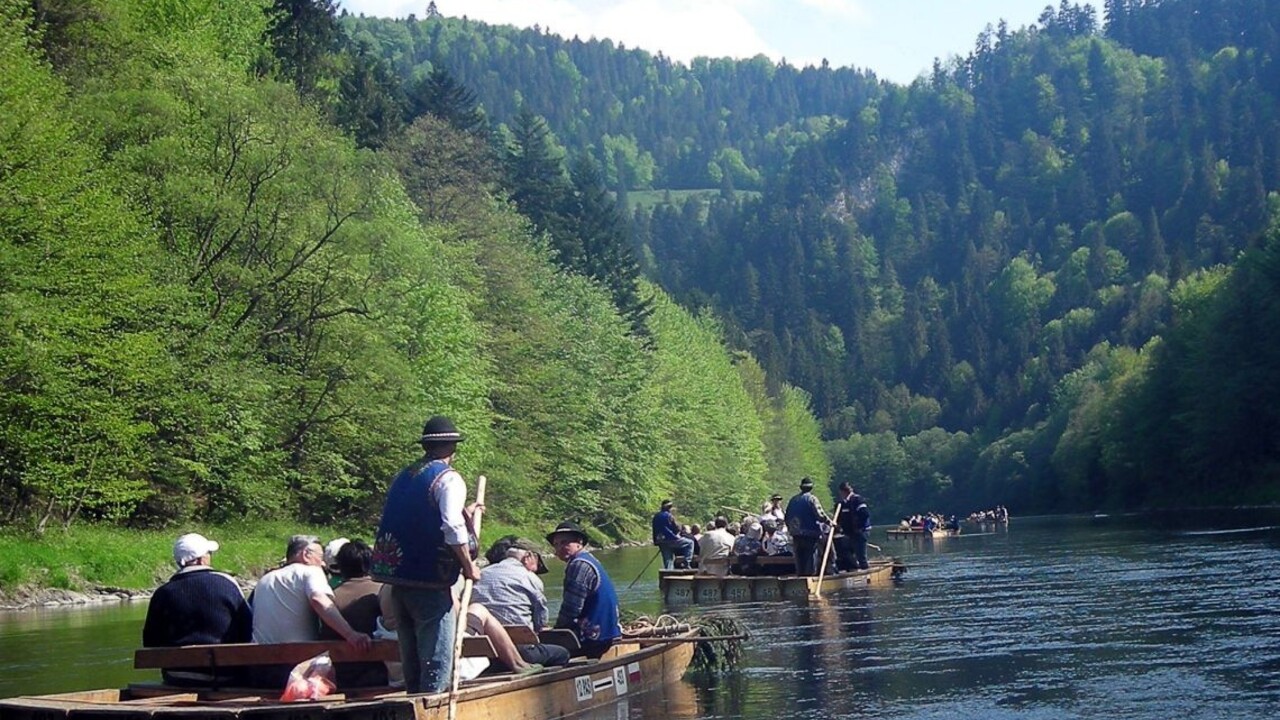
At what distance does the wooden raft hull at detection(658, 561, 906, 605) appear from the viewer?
108 ft

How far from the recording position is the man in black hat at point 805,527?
34.2m

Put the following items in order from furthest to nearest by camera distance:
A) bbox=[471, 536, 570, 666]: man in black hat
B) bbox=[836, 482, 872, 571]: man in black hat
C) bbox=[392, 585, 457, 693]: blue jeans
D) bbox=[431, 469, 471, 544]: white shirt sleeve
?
bbox=[836, 482, 872, 571]: man in black hat
bbox=[471, 536, 570, 666]: man in black hat
bbox=[392, 585, 457, 693]: blue jeans
bbox=[431, 469, 471, 544]: white shirt sleeve

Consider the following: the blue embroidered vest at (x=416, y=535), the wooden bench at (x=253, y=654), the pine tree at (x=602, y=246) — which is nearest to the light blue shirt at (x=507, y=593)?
the wooden bench at (x=253, y=654)

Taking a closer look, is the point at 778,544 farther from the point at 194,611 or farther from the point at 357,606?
the point at 194,611

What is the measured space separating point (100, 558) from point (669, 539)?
14312mm

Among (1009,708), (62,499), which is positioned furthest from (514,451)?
(1009,708)

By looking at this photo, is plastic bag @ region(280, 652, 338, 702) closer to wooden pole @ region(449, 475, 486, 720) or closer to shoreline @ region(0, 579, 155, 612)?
wooden pole @ region(449, 475, 486, 720)

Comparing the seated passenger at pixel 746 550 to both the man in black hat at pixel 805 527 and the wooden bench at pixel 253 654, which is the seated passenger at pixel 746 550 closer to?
the man in black hat at pixel 805 527

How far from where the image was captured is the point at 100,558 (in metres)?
40.6

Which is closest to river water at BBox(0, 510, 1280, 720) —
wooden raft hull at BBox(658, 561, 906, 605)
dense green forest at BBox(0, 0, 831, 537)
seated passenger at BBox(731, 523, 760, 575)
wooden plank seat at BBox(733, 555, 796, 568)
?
wooden raft hull at BBox(658, 561, 906, 605)

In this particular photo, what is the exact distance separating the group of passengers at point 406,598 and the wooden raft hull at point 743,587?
14.4 m

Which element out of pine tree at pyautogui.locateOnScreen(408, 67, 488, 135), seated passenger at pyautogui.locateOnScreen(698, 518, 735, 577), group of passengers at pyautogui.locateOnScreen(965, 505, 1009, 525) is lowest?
seated passenger at pyautogui.locateOnScreen(698, 518, 735, 577)

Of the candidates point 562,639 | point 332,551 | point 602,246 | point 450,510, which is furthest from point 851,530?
point 602,246

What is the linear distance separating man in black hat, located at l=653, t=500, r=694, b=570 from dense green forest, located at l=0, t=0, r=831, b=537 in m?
13.0
